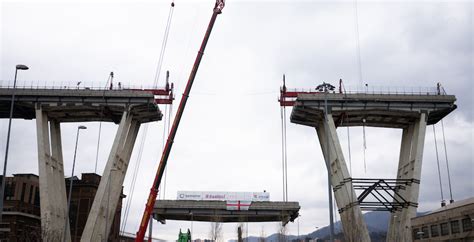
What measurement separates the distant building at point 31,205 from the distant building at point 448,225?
6005 cm

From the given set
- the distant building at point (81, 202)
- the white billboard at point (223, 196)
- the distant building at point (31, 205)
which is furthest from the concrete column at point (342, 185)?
the distant building at point (31, 205)

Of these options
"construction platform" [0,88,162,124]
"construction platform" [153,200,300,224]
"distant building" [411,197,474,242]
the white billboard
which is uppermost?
"construction platform" [0,88,162,124]

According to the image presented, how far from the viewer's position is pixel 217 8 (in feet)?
162

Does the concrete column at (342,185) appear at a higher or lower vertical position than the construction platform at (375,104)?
lower

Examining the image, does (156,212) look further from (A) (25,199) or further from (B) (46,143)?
(A) (25,199)

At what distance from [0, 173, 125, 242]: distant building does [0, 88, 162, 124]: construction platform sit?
19.7m

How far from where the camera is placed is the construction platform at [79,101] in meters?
71.2

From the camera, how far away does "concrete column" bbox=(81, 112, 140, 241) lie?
66.6 metres

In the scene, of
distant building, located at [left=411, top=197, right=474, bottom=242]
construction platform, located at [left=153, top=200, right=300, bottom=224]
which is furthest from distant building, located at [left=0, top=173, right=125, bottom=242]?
distant building, located at [left=411, top=197, right=474, bottom=242]

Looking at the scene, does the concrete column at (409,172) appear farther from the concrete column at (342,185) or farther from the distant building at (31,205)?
the distant building at (31,205)

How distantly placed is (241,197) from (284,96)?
59.3ft

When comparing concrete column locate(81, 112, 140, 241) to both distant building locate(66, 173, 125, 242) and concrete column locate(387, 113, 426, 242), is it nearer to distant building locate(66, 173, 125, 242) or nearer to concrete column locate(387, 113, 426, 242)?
distant building locate(66, 173, 125, 242)

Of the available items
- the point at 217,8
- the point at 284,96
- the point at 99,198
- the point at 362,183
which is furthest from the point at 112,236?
the point at 217,8

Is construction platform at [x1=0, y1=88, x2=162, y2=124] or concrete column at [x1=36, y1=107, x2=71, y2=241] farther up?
construction platform at [x1=0, y1=88, x2=162, y2=124]
